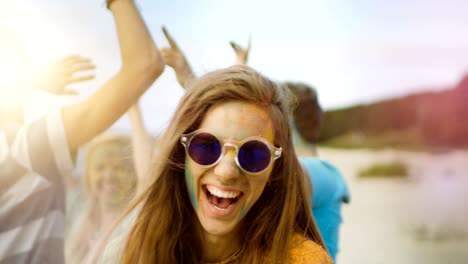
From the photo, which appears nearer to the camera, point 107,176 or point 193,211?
point 193,211

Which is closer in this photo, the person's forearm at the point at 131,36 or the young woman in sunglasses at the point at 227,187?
the young woman in sunglasses at the point at 227,187

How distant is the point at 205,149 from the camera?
928 mm

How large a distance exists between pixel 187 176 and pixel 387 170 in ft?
6.97

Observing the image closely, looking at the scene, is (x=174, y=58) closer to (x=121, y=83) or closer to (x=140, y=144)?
(x=121, y=83)

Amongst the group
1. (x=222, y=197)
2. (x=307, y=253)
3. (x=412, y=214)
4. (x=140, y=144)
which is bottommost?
(x=412, y=214)

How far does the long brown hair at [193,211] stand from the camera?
0.97m

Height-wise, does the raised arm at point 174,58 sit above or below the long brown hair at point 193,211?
above

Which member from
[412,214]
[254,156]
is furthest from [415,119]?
[254,156]

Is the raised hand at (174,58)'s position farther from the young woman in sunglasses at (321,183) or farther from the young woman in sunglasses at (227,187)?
the young woman in sunglasses at (227,187)

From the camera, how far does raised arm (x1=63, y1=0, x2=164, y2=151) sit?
1215mm

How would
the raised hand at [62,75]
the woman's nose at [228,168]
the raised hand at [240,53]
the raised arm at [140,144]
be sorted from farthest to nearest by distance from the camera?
the raised arm at [140,144] → the raised hand at [62,75] → the raised hand at [240,53] → the woman's nose at [228,168]

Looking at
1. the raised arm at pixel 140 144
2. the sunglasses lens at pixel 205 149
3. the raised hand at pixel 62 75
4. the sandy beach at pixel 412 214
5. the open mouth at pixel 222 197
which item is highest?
the raised hand at pixel 62 75

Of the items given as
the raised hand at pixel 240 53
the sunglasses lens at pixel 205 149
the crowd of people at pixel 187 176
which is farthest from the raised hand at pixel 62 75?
the sunglasses lens at pixel 205 149

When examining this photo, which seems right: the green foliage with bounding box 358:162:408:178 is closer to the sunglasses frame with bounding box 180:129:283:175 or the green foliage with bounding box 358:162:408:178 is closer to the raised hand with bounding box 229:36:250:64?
the raised hand with bounding box 229:36:250:64
